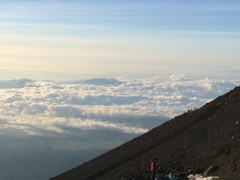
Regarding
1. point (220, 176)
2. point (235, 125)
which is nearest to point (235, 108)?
point (235, 125)

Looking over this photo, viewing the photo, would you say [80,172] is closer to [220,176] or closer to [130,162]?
[130,162]

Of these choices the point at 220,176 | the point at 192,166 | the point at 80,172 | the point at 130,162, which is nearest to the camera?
the point at 220,176

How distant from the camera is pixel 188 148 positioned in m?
38.8

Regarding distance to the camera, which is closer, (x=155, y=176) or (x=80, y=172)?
(x=155, y=176)

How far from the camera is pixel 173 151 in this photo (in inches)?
1566

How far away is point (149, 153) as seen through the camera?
4428 cm

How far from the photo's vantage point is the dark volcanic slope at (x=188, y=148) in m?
32.5

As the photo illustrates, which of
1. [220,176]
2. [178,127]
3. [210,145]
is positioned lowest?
[220,176]

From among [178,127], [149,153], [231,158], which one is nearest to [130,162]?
[149,153]

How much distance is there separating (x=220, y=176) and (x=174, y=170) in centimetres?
597

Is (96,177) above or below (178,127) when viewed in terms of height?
below

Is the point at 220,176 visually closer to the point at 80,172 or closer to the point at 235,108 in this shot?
the point at 235,108

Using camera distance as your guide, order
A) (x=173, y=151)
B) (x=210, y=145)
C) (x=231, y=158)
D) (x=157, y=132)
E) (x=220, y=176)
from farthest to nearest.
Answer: (x=157, y=132) < (x=173, y=151) < (x=210, y=145) < (x=231, y=158) < (x=220, y=176)

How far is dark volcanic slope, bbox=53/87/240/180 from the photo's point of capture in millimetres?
32450
